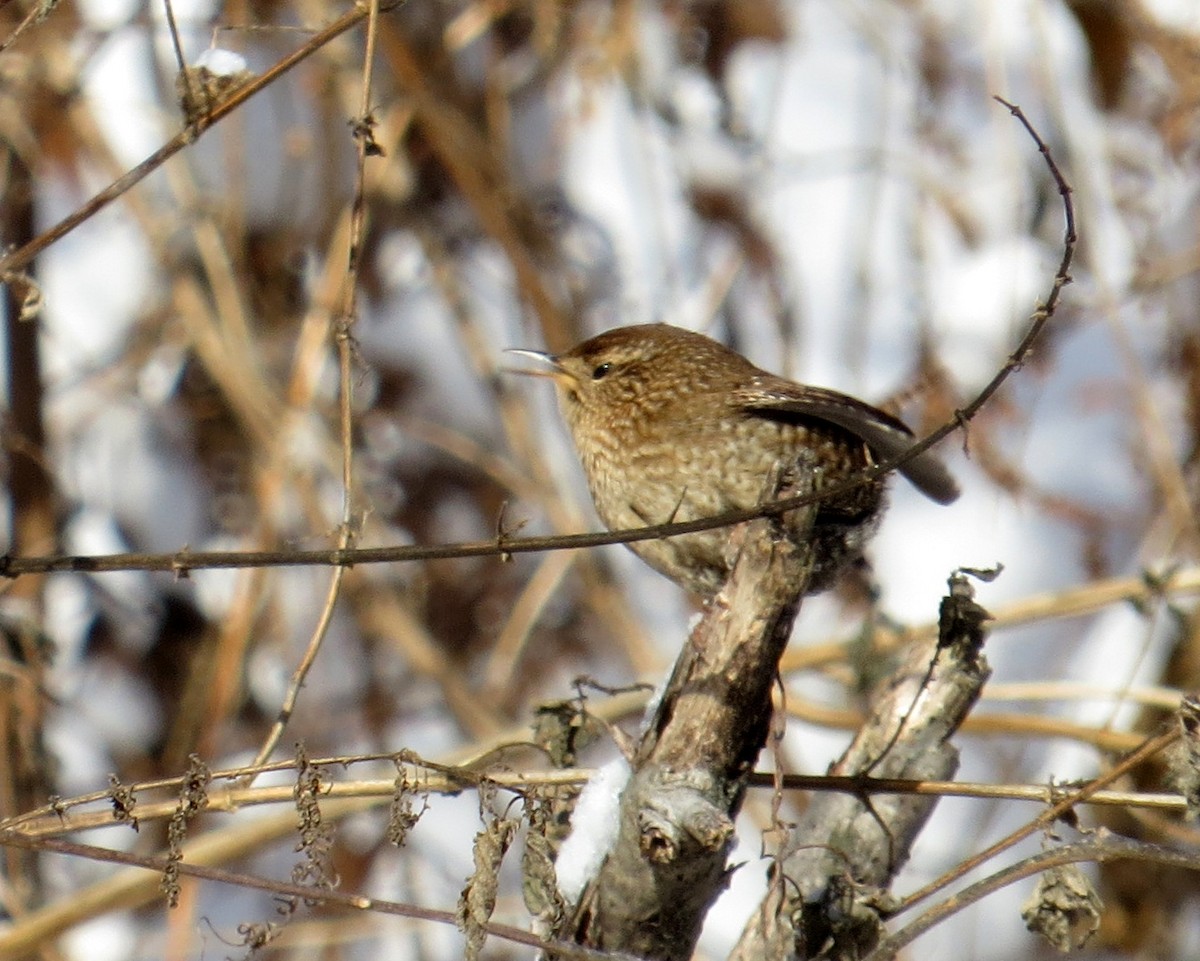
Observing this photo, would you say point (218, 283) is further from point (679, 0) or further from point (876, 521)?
point (876, 521)

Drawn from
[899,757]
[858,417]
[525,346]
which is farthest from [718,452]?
[525,346]

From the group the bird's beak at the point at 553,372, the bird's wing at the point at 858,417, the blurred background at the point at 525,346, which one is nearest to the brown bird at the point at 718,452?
the bird's wing at the point at 858,417

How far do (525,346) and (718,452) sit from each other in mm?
2293

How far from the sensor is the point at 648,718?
7.54 feet

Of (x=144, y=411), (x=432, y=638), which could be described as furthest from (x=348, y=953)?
(x=144, y=411)

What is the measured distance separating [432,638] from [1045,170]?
247cm

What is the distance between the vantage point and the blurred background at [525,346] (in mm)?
4777

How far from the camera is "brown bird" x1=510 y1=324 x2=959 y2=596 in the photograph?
107 inches

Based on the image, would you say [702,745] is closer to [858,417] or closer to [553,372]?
[858,417]

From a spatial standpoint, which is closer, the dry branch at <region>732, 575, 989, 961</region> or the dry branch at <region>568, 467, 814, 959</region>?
the dry branch at <region>568, 467, 814, 959</region>

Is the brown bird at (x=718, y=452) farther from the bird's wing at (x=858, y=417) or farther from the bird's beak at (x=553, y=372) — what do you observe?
the bird's beak at (x=553, y=372)

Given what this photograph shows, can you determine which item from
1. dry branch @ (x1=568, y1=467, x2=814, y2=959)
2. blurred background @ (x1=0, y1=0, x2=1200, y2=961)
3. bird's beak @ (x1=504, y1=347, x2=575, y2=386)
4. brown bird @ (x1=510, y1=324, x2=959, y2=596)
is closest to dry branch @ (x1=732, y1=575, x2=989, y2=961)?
brown bird @ (x1=510, y1=324, x2=959, y2=596)

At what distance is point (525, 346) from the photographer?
505cm

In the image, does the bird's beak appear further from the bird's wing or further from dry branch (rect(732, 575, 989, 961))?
dry branch (rect(732, 575, 989, 961))
